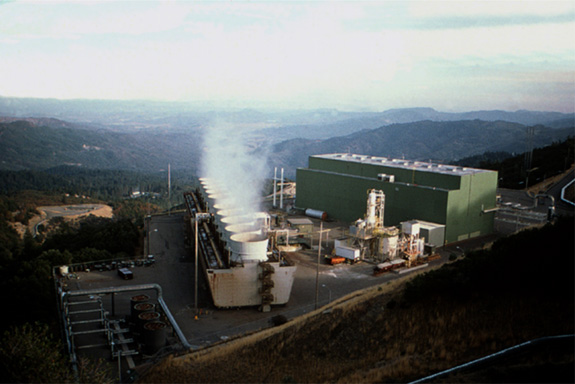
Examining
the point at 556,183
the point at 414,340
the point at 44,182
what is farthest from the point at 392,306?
the point at 44,182

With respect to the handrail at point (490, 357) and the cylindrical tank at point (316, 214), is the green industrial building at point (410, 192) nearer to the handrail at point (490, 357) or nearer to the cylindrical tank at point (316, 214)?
the cylindrical tank at point (316, 214)

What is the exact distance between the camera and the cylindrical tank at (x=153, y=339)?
17375mm

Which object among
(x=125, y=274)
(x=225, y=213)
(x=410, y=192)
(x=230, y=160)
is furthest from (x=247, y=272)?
(x=230, y=160)

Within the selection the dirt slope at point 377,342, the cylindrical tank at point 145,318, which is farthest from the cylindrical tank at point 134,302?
the dirt slope at point 377,342

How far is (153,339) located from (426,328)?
968 centimetres

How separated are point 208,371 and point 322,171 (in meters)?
28.1

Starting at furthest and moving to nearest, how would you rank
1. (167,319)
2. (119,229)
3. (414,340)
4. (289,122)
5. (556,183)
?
(289,122), (556,183), (119,229), (167,319), (414,340)

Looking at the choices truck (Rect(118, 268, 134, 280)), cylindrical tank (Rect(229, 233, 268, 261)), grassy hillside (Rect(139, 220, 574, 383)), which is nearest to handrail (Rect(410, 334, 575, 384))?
grassy hillside (Rect(139, 220, 574, 383))

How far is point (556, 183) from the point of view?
53.6m

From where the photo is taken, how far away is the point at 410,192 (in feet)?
110

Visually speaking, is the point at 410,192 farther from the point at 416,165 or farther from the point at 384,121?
the point at 384,121

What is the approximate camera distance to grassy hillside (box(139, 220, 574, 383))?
11.4 m

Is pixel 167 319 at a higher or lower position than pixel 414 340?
lower

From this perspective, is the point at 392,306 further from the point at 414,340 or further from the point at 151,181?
the point at 151,181
